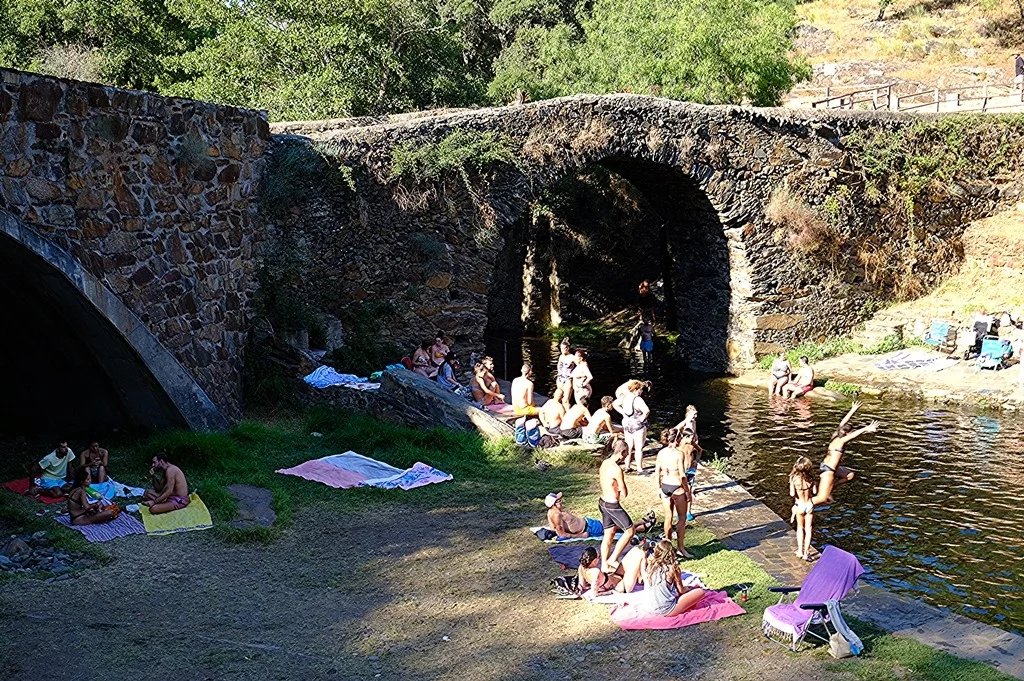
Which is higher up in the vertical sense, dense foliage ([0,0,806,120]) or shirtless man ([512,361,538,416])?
dense foliage ([0,0,806,120])

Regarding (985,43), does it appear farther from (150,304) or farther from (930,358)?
(150,304)

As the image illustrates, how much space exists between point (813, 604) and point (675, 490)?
7.60 ft

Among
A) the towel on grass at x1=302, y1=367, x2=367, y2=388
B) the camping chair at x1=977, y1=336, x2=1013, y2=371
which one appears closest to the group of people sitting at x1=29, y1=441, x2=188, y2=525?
the towel on grass at x1=302, y1=367, x2=367, y2=388

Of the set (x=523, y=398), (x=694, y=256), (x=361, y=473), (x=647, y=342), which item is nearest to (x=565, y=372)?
(x=523, y=398)

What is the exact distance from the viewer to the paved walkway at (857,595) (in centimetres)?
843

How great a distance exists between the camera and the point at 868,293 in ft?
76.0

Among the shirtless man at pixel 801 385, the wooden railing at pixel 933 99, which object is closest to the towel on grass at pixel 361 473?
the shirtless man at pixel 801 385

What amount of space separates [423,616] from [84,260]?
650 centimetres

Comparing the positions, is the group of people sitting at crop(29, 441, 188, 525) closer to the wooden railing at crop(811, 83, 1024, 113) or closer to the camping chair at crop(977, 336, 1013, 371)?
the camping chair at crop(977, 336, 1013, 371)

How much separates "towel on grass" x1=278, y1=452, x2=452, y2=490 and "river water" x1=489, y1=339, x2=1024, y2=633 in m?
4.44

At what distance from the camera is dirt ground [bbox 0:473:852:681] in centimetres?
808

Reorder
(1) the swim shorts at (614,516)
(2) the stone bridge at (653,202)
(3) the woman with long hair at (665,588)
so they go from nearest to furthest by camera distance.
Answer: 1. (3) the woman with long hair at (665,588)
2. (1) the swim shorts at (614,516)
3. (2) the stone bridge at (653,202)

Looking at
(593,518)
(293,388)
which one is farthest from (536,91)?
(593,518)

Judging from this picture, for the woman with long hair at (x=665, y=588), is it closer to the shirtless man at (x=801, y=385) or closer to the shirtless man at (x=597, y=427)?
the shirtless man at (x=597, y=427)
